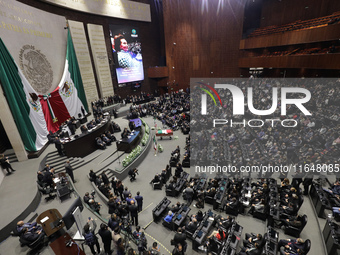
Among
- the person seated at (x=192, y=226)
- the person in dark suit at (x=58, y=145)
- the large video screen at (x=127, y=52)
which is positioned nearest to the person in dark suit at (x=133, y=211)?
the person seated at (x=192, y=226)

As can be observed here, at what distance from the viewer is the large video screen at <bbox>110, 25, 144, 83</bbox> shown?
25.5m

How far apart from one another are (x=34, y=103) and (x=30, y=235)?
10.1 meters

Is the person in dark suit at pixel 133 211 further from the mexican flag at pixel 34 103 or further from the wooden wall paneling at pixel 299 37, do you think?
the wooden wall paneling at pixel 299 37

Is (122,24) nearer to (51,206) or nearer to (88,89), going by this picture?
(88,89)

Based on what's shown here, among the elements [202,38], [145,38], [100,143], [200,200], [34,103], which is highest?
[145,38]

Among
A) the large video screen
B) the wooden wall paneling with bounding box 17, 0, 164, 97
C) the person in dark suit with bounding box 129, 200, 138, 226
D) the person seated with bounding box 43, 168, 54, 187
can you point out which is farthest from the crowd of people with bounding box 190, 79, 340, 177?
the wooden wall paneling with bounding box 17, 0, 164, 97

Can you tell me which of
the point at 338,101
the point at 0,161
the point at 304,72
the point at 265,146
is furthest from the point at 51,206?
the point at 304,72

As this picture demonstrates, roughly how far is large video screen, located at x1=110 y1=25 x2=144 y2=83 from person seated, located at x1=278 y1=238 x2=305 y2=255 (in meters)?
25.9

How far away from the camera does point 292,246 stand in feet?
19.0

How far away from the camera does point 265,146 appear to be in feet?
39.0

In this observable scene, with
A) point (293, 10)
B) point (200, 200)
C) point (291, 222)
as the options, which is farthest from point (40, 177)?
point (293, 10)

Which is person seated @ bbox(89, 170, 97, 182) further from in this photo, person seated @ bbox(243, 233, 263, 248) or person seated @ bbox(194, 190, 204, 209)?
person seated @ bbox(243, 233, 263, 248)

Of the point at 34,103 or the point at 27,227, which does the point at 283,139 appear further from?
the point at 34,103

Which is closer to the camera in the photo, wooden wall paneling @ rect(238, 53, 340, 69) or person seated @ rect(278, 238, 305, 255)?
person seated @ rect(278, 238, 305, 255)
